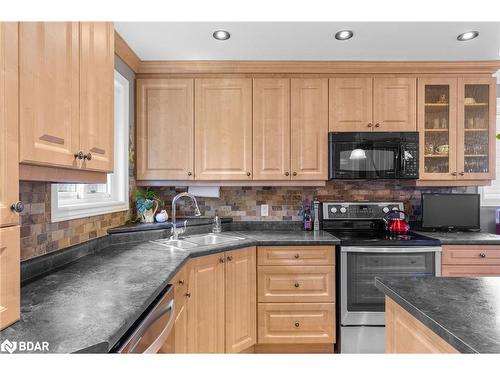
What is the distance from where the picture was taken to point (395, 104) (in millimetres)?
2582

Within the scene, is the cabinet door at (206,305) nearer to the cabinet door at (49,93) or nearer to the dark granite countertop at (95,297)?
the dark granite countertop at (95,297)

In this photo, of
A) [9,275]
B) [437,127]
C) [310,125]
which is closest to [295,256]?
[310,125]

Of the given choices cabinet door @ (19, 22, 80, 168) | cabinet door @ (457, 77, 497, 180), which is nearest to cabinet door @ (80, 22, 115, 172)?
cabinet door @ (19, 22, 80, 168)

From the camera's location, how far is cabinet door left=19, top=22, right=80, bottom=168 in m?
0.86

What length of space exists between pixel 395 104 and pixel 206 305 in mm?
2231

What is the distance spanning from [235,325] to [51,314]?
1.47 meters

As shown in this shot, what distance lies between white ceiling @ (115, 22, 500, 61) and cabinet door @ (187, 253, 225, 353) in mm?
1535

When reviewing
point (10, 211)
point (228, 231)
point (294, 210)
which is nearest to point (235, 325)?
point (228, 231)

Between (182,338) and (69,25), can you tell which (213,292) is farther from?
(69,25)

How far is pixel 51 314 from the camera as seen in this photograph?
0.90 metres

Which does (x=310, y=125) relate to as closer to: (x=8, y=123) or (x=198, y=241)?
(x=198, y=241)

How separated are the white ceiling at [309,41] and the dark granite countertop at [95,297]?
4.81 feet

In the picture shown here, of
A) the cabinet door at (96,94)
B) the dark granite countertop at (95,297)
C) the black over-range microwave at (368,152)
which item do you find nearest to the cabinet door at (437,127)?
the black over-range microwave at (368,152)

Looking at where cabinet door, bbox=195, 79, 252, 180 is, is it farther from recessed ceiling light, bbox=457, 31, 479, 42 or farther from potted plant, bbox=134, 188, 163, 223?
recessed ceiling light, bbox=457, 31, 479, 42
